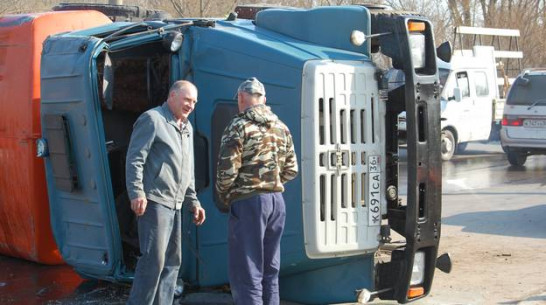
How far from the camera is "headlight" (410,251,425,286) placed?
682cm

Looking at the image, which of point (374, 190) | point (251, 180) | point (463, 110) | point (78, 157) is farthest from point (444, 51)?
point (463, 110)

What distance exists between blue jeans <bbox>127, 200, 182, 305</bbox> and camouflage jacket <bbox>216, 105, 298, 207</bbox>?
0.47m

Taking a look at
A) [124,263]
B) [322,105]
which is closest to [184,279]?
[124,263]

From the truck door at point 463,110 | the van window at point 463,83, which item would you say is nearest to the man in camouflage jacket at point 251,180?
the truck door at point 463,110

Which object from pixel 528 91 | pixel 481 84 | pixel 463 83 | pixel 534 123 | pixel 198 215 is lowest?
pixel 534 123

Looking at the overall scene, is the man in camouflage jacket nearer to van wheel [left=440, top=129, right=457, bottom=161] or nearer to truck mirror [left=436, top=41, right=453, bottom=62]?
truck mirror [left=436, top=41, right=453, bottom=62]

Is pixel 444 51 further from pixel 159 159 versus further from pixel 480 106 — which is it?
pixel 480 106

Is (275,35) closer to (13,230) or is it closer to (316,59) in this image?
(316,59)

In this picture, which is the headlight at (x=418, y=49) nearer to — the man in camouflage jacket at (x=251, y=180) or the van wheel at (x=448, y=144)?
the man in camouflage jacket at (x=251, y=180)

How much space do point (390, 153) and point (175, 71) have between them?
1.75 m

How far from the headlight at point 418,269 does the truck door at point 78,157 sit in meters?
2.23

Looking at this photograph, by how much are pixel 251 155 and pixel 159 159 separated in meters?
0.65

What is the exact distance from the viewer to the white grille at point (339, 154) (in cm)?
645

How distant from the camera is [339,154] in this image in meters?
6.50
